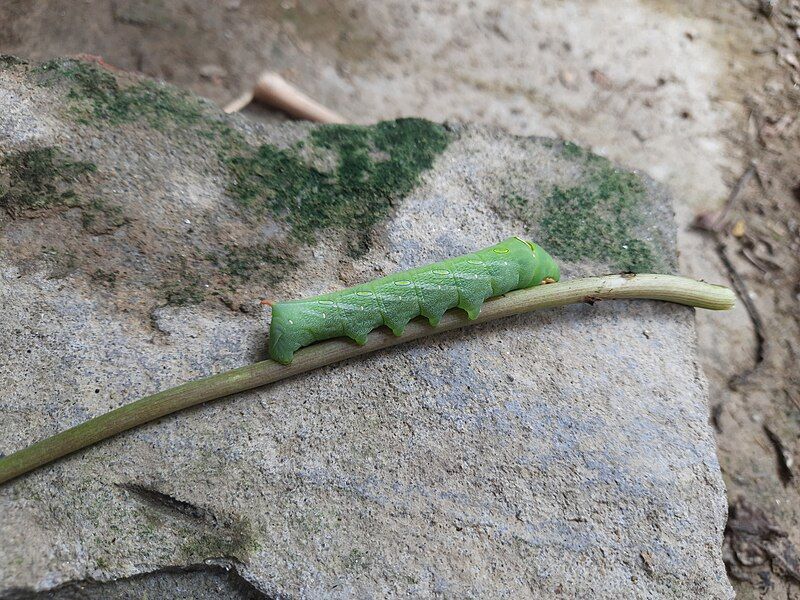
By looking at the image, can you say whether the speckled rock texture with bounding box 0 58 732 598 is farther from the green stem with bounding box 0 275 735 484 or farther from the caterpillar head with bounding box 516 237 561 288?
the caterpillar head with bounding box 516 237 561 288

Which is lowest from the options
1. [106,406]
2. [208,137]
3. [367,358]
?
[106,406]

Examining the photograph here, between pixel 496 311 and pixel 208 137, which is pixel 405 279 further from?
pixel 208 137

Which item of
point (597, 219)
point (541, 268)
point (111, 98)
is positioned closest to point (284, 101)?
point (111, 98)

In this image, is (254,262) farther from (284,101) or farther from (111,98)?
(284,101)

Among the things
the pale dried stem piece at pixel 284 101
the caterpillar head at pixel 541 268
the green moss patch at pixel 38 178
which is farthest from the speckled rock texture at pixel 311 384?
the pale dried stem piece at pixel 284 101

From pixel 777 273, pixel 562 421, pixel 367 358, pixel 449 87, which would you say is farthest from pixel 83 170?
pixel 777 273

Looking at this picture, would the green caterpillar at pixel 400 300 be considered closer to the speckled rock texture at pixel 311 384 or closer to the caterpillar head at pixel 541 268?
the caterpillar head at pixel 541 268

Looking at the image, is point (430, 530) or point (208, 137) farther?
point (208, 137)
